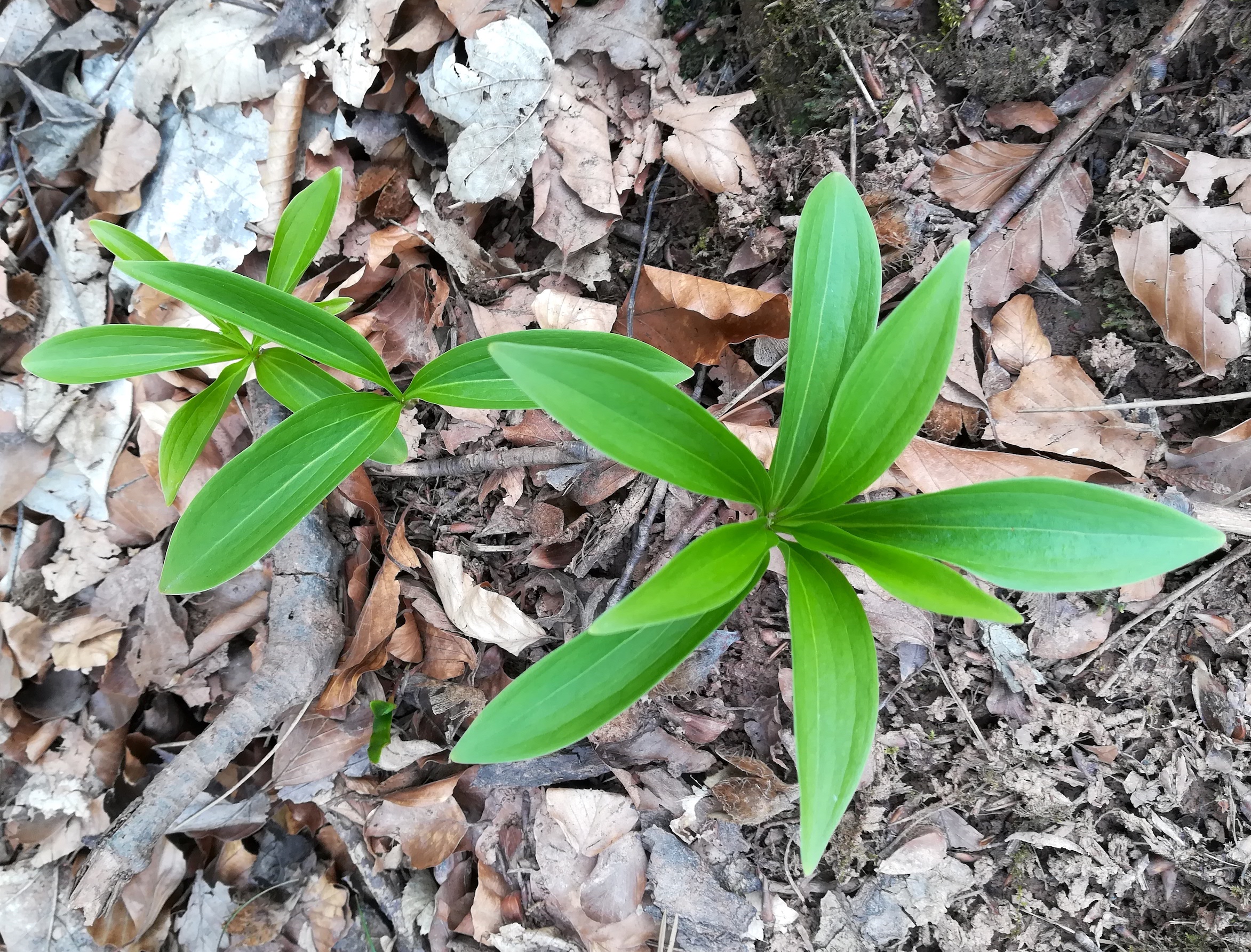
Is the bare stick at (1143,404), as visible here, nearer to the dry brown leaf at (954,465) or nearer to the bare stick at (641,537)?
the dry brown leaf at (954,465)

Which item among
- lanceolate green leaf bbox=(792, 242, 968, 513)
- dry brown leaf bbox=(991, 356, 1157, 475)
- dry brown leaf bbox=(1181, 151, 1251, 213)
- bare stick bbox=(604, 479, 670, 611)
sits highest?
dry brown leaf bbox=(1181, 151, 1251, 213)

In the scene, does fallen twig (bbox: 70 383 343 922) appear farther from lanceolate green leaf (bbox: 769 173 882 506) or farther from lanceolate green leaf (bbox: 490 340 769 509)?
lanceolate green leaf (bbox: 769 173 882 506)

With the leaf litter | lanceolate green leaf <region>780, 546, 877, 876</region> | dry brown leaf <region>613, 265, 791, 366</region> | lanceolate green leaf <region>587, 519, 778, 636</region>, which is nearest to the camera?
lanceolate green leaf <region>587, 519, 778, 636</region>

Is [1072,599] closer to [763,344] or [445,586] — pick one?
[763,344]

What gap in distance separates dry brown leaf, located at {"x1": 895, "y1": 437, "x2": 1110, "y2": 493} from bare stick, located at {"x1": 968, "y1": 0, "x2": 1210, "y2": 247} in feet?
1.53

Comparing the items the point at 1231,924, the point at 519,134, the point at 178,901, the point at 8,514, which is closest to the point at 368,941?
the point at 178,901

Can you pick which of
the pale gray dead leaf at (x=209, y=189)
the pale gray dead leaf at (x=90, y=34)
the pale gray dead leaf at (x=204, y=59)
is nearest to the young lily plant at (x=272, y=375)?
the pale gray dead leaf at (x=209, y=189)

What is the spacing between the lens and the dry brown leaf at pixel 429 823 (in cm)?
180

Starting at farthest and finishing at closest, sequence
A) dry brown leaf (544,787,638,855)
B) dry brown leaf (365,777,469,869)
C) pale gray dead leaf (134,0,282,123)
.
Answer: pale gray dead leaf (134,0,282,123), dry brown leaf (365,777,469,869), dry brown leaf (544,787,638,855)

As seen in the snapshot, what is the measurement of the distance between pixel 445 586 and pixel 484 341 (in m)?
0.74

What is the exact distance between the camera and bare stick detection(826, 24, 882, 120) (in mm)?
1505

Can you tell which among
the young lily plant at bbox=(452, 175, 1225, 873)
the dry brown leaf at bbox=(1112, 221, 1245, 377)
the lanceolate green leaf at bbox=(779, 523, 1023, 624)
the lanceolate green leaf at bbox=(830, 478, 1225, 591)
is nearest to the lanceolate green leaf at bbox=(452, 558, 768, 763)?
the young lily plant at bbox=(452, 175, 1225, 873)

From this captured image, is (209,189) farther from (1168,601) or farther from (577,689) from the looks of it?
(1168,601)

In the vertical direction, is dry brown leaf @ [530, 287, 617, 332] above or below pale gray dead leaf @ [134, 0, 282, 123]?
below
